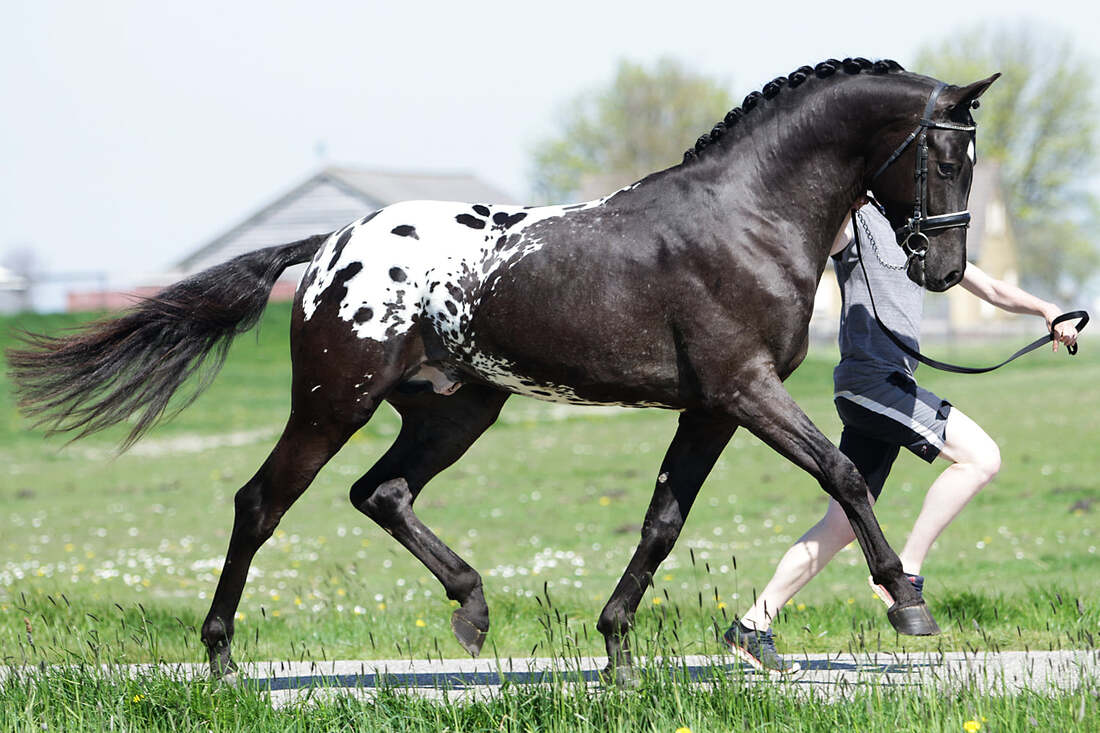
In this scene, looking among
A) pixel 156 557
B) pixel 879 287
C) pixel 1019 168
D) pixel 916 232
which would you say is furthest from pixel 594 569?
pixel 1019 168

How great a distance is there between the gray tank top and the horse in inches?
19.9

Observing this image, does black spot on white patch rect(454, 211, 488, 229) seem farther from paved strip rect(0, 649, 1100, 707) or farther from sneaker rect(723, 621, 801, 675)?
sneaker rect(723, 621, 801, 675)

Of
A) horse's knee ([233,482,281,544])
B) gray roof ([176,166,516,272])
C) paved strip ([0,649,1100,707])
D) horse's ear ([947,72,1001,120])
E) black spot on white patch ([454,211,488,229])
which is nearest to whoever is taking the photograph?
paved strip ([0,649,1100,707])

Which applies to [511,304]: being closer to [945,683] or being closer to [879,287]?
[879,287]

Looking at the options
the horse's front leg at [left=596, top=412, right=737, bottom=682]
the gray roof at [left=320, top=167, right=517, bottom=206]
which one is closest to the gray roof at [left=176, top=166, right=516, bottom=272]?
the gray roof at [left=320, top=167, right=517, bottom=206]

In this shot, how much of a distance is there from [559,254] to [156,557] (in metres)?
7.44

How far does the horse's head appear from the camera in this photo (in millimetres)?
4566

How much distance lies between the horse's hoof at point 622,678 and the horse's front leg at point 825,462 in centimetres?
90

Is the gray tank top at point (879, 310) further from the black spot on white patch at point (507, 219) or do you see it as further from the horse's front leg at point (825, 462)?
the black spot on white patch at point (507, 219)

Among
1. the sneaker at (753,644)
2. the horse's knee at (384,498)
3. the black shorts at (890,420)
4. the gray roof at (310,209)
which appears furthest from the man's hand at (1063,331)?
the gray roof at (310,209)

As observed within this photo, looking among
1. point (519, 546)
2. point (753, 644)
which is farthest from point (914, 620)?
point (519, 546)

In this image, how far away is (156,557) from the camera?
1114 cm

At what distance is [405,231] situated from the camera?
5.13 metres

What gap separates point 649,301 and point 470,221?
0.85m
